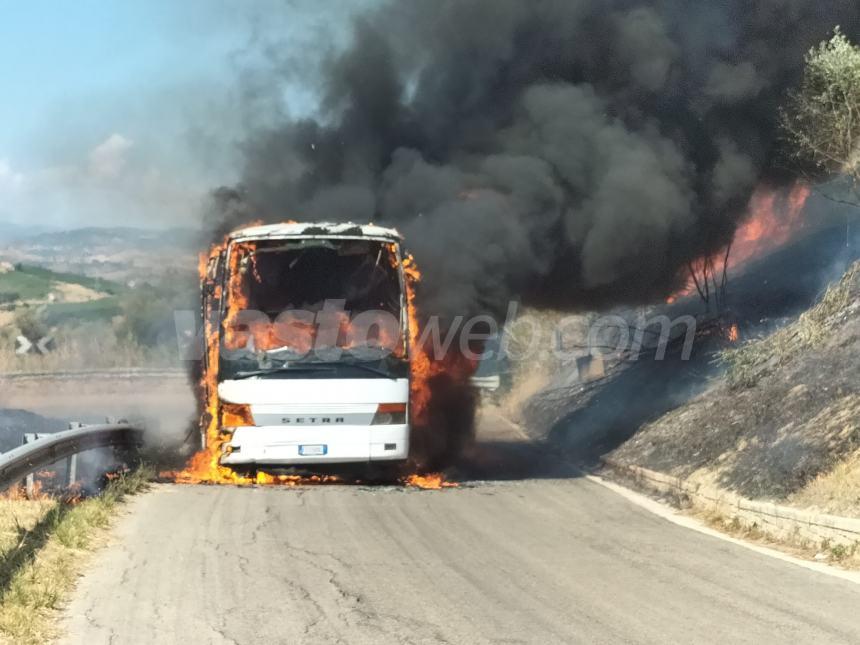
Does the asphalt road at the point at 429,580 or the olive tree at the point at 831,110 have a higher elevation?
the olive tree at the point at 831,110

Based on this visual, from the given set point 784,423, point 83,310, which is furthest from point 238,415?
point 83,310

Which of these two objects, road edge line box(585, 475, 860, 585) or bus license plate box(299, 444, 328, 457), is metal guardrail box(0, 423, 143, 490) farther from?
road edge line box(585, 475, 860, 585)

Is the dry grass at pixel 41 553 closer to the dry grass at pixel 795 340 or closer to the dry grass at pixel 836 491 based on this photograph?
the dry grass at pixel 836 491

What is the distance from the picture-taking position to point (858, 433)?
11.0 meters

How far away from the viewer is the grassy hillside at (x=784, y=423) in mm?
10828

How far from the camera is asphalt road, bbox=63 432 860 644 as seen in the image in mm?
6324

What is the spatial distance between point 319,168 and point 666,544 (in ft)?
39.2

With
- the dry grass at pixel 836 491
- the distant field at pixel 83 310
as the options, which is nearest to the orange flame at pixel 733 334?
the dry grass at pixel 836 491

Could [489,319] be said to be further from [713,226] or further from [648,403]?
[713,226]

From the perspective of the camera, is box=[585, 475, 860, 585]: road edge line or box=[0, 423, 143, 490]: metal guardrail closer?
box=[585, 475, 860, 585]: road edge line

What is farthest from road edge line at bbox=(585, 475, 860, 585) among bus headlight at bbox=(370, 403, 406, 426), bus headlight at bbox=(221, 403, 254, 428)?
bus headlight at bbox=(221, 403, 254, 428)

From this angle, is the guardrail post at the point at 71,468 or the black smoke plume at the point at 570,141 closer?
the guardrail post at the point at 71,468

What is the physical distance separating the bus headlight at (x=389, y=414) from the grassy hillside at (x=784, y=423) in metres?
3.70

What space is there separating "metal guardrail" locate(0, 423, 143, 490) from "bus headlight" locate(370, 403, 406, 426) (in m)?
3.37
